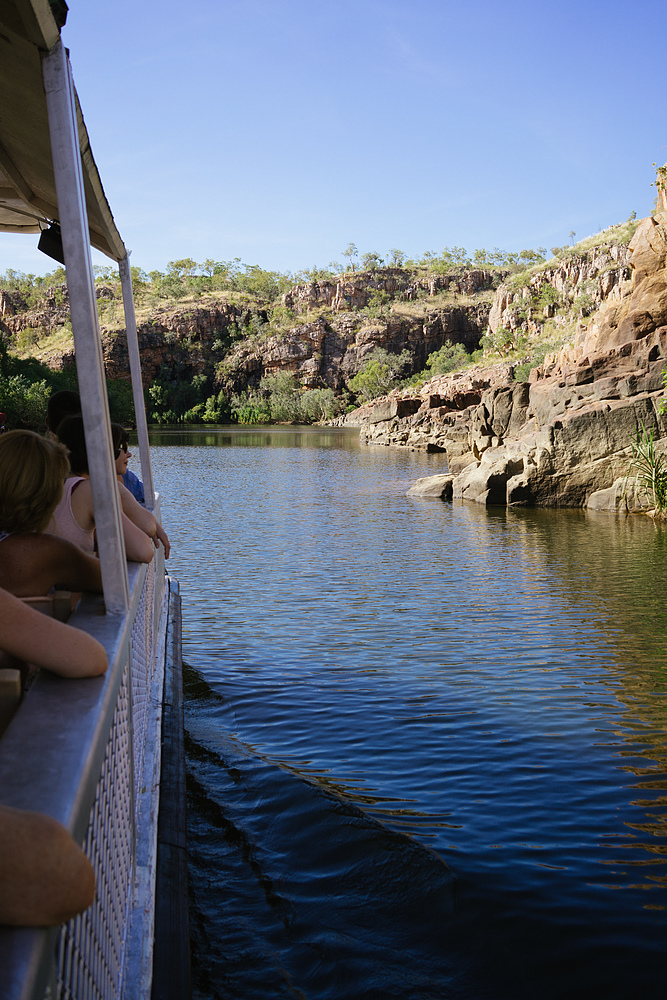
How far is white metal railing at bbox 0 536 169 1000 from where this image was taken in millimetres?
1177

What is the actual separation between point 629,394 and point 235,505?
31.2 ft

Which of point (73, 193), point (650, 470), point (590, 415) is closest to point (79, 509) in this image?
point (73, 193)

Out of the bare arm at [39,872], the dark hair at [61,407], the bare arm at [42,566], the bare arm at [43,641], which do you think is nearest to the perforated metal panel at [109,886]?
the bare arm at [39,872]

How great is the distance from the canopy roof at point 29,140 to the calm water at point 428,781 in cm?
314

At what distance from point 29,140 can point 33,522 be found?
1699 millimetres

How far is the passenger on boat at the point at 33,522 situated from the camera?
7.59 feet

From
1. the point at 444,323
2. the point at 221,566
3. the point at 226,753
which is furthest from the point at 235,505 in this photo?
the point at 444,323

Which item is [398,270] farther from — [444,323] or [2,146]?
[2,146]

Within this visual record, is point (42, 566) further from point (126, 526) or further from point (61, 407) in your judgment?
point (61, 407)

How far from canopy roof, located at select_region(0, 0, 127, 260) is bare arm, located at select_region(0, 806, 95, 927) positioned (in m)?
1.71

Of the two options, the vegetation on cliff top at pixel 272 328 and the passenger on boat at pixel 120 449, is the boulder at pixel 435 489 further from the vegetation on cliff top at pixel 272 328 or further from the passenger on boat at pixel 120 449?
the vegetation on cliff top at pixel 272 328

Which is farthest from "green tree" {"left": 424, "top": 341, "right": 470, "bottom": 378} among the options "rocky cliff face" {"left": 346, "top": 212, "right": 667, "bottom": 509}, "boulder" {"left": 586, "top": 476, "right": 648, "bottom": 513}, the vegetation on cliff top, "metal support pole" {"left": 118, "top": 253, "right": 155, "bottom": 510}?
"metal support pole" {"left": 118, "top": 253, "right": 155, "bottom": 510}

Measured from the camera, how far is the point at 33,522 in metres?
2.37

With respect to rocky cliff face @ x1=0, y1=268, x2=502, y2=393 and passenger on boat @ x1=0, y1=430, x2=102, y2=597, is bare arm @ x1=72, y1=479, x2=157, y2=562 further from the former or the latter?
rocky cliff face @ x1=0, y1=268, x2=502, y2=393
